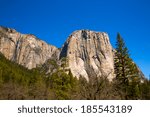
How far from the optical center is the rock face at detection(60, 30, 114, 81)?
158 metres

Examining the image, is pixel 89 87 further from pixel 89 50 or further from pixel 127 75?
pixel 89 50

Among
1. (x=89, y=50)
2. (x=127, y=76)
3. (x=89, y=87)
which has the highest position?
(x=89, y=50)

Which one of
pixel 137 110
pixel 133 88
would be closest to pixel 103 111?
pixel 137 110

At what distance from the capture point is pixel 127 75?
1585 inches

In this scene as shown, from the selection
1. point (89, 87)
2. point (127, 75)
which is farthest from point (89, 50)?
point (89, 87)

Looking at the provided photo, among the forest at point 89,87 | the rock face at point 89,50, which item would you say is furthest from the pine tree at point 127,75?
the rock face at point 89,50

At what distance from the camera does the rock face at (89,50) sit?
15762 cm

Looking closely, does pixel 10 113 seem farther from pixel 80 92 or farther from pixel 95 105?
pixel 80 92

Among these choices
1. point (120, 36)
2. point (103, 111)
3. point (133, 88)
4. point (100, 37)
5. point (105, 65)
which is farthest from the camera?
point (100, 37)

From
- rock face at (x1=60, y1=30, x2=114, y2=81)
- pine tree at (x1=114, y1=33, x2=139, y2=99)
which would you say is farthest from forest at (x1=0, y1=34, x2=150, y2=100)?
rock face at (x1=60, y1=30, x2=114, y2=81)

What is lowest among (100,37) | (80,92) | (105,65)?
(80,92)

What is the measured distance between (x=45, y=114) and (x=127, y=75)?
33.3m

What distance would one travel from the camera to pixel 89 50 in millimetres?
167500

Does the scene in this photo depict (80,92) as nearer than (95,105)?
No
